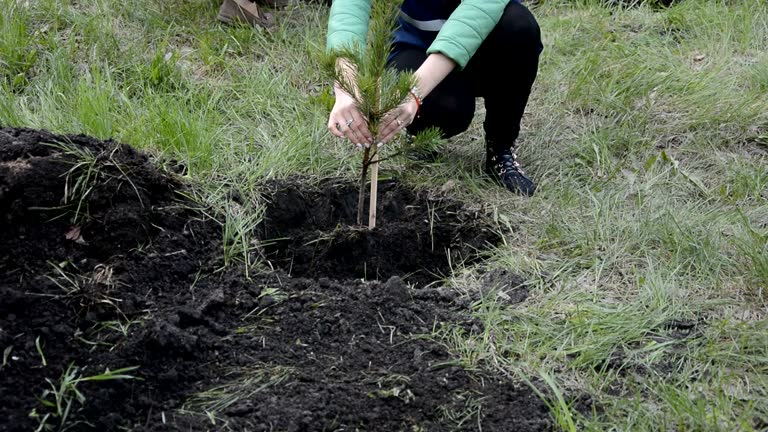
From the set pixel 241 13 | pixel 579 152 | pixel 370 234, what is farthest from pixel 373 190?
pixel 241 13

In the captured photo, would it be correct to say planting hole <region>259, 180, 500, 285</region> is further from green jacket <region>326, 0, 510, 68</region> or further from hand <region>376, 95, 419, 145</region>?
green jacket <region>326, 0, 510, 68</region>

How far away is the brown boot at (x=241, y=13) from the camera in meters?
4.20

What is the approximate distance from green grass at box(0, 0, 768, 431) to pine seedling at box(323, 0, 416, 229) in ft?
1.99

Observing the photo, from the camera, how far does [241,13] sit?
423cm

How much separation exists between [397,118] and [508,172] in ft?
2.97

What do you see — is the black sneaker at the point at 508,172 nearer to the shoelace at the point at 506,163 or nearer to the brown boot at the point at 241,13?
the shoelace at the point at 506,163

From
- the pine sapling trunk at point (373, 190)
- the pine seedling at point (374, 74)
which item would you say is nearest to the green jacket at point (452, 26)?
the pine seedling at point (374, 74)

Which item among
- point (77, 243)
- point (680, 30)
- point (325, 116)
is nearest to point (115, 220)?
point (77, 243)

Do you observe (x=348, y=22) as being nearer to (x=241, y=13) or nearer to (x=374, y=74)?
(x=374, y=74)

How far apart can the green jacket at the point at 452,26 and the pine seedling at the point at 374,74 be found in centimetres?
13

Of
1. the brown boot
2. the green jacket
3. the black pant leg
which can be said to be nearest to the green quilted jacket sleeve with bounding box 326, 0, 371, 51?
the green jacket

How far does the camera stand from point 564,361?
2293mm

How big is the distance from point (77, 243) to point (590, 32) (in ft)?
10.1

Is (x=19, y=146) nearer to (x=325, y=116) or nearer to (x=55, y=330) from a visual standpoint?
(x=55, y=330)
